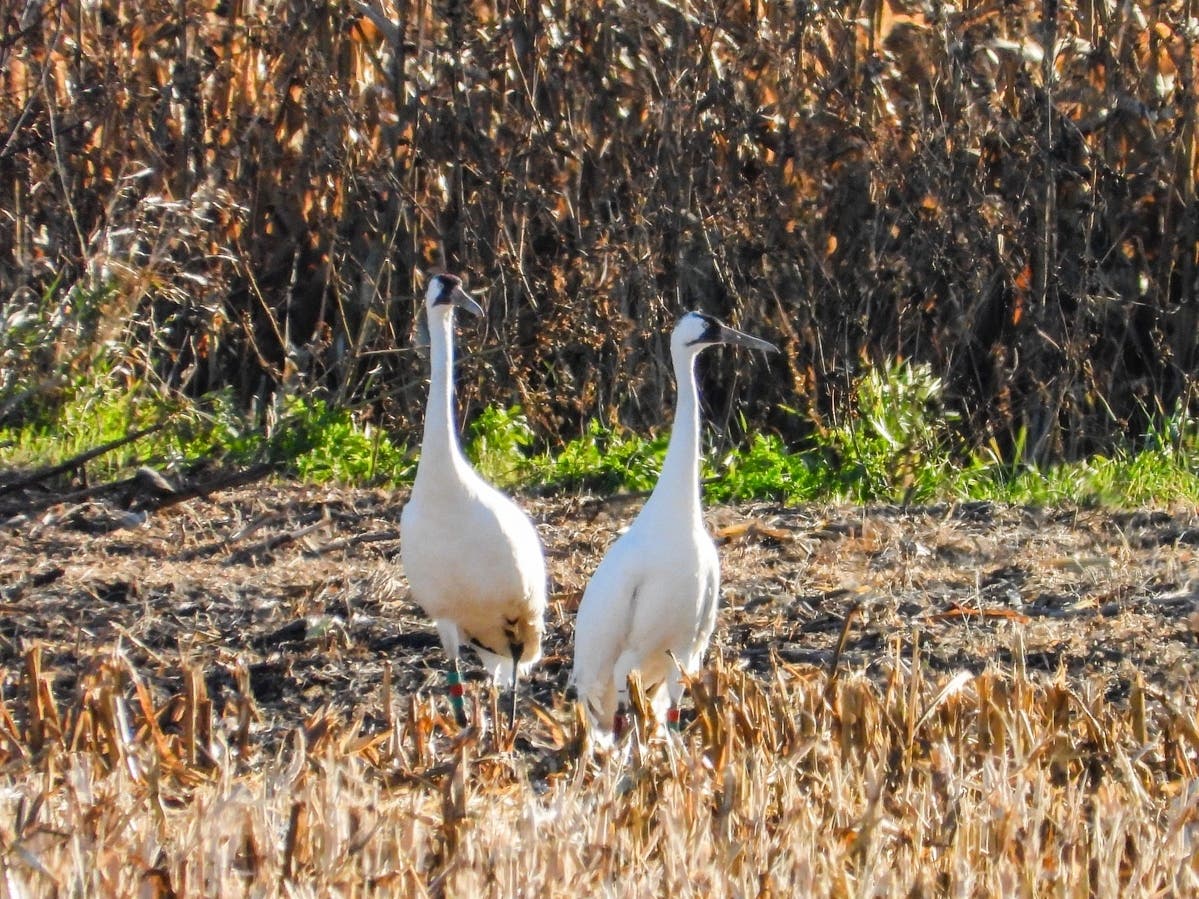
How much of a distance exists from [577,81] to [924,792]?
576 cm

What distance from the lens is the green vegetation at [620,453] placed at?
8.41 m

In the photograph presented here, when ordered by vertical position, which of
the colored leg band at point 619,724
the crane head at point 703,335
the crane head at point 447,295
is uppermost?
the crane head at point 447,295

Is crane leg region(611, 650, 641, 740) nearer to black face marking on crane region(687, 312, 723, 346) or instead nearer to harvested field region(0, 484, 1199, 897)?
harvested field region(0, 484, 1199, 897)

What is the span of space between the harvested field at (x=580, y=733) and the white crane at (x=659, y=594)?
0.26 meters

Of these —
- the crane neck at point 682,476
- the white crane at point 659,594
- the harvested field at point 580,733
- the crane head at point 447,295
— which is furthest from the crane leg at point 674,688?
the crane head at point 447,295

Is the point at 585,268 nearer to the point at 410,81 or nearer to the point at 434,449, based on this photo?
the point at 410,81

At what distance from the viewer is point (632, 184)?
9.33 meters

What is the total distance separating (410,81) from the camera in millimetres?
9531

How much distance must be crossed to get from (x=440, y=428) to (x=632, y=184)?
3453 mm

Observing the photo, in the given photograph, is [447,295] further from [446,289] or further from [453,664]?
[453,664]

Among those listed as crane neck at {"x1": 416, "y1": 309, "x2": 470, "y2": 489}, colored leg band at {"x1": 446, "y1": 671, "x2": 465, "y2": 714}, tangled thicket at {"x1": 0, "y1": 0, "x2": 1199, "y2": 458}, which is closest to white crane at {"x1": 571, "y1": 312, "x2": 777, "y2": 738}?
colored leg band at {"x1": 446, "y1": 671, "x2": 465, "y2": 714}

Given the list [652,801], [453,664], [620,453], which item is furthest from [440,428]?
[620,453]

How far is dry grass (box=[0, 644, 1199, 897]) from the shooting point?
377 cm

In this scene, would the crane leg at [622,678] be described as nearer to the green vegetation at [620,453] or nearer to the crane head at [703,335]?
the crane head at [703,335]
